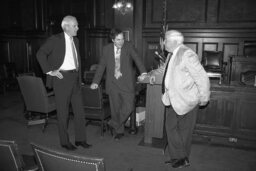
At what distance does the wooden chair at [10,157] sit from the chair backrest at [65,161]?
0.15m

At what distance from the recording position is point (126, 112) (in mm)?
3969

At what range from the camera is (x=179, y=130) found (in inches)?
121

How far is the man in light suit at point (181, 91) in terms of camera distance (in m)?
2.76

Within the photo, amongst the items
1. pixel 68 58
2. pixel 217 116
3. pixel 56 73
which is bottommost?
pixel 217 116

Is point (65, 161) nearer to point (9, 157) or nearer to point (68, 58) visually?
point (9, 157)

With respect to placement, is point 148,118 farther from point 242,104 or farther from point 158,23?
point 158,23

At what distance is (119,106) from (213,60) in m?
3.99

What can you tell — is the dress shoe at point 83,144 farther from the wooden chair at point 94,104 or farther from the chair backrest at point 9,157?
the chair backrest at point 9,157

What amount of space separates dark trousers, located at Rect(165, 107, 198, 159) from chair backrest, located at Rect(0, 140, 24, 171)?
1813 mm

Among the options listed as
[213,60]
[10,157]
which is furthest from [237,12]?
[10,157]

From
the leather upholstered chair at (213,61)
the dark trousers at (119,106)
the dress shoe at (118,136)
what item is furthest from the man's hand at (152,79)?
the leather upholstered chair at (213,61)

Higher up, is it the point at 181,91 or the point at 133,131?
the point at 181,91

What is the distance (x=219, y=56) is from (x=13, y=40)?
6528 mm

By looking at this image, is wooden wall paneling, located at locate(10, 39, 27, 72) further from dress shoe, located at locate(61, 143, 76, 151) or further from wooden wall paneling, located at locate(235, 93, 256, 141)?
wooden wall paneling, located at locate(235, 93, 256, 141)
